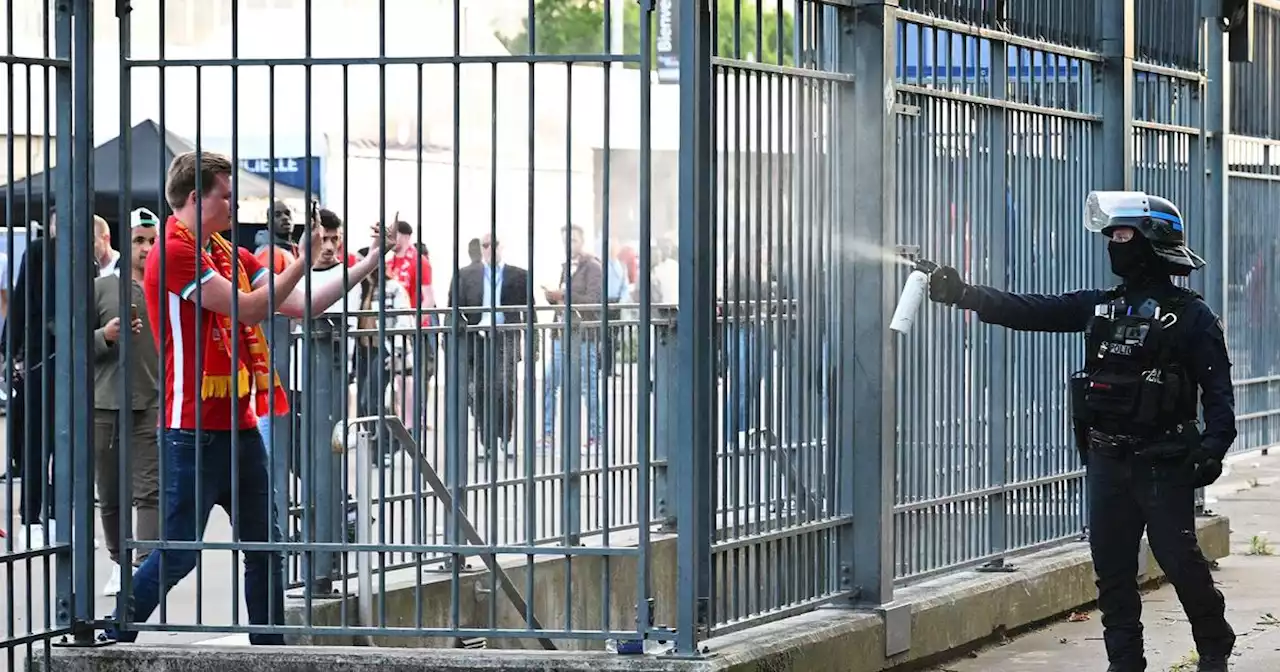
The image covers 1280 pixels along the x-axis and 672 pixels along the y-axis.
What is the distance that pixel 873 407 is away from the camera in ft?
24.6

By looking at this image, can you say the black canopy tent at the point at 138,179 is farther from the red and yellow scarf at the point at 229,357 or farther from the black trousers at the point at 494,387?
the red and yellow scarf at the point at 229,357

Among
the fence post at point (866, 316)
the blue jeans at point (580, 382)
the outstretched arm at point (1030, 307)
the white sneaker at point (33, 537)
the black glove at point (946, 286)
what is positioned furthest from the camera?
the blue jeans at point (580, 382)

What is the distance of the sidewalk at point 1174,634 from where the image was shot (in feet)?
26.3

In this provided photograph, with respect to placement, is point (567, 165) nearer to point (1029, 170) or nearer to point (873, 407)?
point (873, 407)

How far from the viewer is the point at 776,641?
6.75m

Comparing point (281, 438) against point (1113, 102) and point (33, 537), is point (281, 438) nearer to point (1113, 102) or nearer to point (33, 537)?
point (33, 537)

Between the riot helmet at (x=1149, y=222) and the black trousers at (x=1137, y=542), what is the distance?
0.68 m

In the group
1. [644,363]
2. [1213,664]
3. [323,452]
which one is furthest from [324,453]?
[1213,664]

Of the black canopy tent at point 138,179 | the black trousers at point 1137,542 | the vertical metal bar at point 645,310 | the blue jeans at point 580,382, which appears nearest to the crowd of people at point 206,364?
the vertical metal bar at point 645,310

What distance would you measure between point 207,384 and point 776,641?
2.05 meters

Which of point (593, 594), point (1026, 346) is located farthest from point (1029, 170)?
point (593, 594)

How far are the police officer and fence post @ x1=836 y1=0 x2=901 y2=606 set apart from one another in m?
0.36

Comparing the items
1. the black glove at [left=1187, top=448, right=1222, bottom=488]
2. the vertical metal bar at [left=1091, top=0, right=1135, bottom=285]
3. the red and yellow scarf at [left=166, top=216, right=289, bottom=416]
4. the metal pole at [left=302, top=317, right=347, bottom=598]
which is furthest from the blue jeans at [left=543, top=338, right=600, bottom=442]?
the vertical metal bar at [left=1091, top=0, right=1135, bottom=285]

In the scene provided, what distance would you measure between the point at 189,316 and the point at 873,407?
8.08 ft
